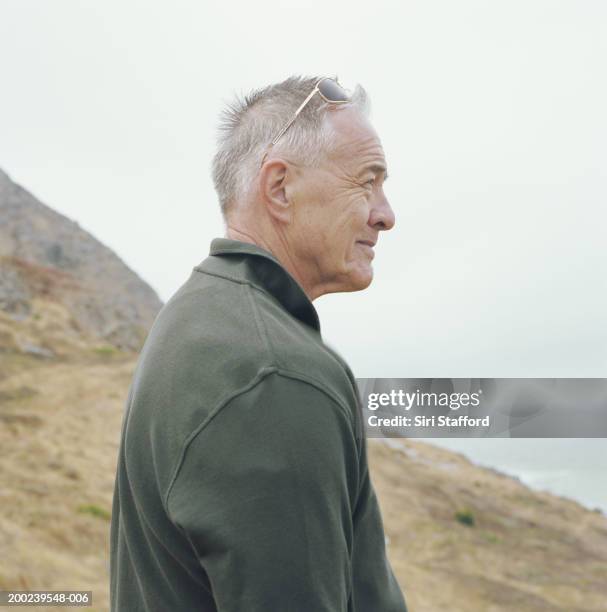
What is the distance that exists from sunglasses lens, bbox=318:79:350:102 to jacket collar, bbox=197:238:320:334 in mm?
424

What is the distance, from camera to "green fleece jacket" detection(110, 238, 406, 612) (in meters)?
1.39

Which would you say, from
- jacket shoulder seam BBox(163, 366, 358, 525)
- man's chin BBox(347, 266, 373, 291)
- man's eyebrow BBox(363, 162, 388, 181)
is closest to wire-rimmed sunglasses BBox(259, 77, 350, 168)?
man's eyebrow BBox(363, 162, 388, 181)

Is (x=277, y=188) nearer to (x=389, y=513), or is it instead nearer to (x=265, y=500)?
(x=265, y=500)

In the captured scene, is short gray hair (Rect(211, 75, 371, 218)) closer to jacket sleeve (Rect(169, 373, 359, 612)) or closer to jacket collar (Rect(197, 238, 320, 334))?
jacket collar (Rect(197, 238, 320, 334))

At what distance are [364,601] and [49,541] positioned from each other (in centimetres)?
2054

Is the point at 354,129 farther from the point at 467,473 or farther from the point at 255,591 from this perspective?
the point at 467,473

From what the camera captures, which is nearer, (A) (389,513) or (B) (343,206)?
(B) (343,206)

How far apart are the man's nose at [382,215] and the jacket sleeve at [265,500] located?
2.32 feet

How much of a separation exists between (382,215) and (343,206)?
17cm

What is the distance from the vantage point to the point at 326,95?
195 centimetres

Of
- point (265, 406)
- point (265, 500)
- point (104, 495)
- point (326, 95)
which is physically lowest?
point (265, 500)

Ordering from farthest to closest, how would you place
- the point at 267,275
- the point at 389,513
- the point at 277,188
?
the point at 389,513, the point at 277,188, the point at 267,275

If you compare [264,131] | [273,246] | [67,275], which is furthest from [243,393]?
[67,275]

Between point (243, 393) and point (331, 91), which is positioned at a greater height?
point (331, 91)
